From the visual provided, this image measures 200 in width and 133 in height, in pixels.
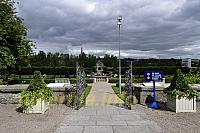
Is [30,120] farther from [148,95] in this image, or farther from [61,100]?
[148,95]

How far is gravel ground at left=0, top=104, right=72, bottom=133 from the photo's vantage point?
881 centimetres

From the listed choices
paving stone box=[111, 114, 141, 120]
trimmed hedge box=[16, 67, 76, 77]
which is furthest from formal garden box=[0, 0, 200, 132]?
trimmed hedge box=[16, 67, 76, 77]

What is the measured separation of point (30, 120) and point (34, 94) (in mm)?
1846

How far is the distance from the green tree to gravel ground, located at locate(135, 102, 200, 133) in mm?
8517

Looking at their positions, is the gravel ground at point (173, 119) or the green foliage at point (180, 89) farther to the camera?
the green foliage at point (180, 89)

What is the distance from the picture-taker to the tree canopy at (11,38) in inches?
715

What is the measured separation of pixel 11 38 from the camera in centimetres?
1964

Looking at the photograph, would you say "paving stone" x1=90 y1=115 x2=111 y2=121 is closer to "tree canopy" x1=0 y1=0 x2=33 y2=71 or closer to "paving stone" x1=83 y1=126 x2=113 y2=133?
"paving stone" x1=83 y1=126 x2=113 y2=133

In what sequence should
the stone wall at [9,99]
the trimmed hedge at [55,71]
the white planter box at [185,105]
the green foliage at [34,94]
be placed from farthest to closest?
1. the trimmed hedge at [55,71]
2. the stone wall at [9,99]
3. the white planter box at [185,105]
4. the green foliage at [34,94]

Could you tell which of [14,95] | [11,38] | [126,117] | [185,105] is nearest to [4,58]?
[11,38]

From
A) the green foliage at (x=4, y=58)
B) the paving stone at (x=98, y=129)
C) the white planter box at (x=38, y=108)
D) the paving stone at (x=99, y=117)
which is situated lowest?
the paving stone at (x=99, y=117)

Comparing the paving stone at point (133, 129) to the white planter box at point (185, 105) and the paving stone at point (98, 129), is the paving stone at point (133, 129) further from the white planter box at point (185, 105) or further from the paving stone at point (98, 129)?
the white planter box at point (185, 105)

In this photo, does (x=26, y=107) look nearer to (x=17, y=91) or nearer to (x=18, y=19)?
(x=17, y=91)

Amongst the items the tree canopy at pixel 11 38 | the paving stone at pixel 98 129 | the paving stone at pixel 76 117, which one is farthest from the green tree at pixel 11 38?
the paving stone at pixel 98 129
